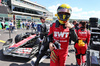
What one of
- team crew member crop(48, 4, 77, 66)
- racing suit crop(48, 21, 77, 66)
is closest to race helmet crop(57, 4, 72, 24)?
team crew member crop(48, 4, 77, 66)

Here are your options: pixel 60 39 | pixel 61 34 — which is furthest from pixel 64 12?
pixel 60 39

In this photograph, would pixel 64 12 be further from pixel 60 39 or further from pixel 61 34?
pixel 60 39

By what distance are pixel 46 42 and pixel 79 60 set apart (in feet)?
5.07

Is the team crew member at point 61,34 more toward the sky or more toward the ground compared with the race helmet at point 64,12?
more toward the ground

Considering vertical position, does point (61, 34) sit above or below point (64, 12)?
below

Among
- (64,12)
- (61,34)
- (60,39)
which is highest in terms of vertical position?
(64,12)

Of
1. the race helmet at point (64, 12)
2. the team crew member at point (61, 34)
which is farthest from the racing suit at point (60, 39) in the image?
the race helmet at point (64, 12)

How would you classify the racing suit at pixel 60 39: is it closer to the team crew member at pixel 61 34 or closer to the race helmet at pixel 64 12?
the team crew member at pixel 61 34

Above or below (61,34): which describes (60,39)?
below

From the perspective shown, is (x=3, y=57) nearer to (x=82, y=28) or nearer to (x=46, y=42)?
(x=46, y=42)

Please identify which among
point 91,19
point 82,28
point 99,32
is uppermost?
point 91,19

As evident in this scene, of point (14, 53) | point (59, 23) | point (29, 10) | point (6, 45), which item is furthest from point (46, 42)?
point (29, 10)

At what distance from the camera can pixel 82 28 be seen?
307 cm

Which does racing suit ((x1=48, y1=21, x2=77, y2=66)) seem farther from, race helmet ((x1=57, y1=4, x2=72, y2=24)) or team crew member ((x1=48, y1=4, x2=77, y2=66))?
race helmet ((x1=57, y1=4, x2=72, y2=24))
